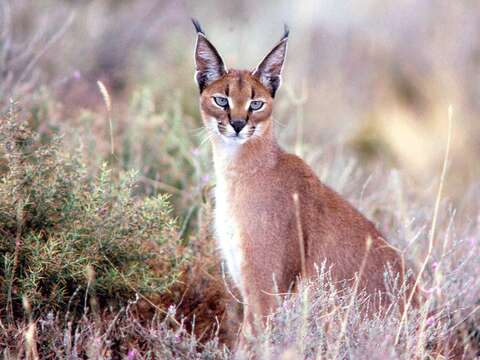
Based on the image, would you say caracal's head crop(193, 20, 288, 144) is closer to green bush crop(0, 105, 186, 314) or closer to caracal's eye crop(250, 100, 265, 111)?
caracal's eye crop(250, 100, 265, 111)

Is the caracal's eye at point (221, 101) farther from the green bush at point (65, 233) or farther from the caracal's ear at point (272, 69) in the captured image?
the green bush at point (65, 233)

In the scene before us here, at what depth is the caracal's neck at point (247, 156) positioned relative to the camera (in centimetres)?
467

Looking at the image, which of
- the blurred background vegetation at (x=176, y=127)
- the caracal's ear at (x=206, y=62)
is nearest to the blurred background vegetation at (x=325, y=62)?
the blurred background vegetation at (x=176, y=127)

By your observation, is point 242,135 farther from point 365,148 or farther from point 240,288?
point 365,148

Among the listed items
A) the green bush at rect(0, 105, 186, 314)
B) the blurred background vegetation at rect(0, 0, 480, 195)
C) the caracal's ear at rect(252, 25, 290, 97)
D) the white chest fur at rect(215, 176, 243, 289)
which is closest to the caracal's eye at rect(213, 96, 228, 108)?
the caracal's ear at rect(252, 25, 290, 97)

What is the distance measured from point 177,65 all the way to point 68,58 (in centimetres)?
127

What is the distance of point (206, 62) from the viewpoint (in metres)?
4.66

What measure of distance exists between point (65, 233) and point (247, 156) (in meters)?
1.16

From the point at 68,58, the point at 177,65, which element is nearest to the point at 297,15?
the point at 177,65

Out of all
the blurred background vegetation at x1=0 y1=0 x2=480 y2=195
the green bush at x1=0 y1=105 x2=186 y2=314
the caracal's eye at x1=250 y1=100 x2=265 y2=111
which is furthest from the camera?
the blurred background vegetation at x1=0 y1=0 x2=480 y2=195

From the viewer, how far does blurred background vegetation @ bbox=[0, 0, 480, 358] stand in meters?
4.36

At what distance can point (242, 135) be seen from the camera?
4504mm

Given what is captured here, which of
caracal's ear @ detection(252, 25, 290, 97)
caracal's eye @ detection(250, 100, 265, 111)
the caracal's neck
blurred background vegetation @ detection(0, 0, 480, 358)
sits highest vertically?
caracal's ear @ detection(252, 25, 290, 97)

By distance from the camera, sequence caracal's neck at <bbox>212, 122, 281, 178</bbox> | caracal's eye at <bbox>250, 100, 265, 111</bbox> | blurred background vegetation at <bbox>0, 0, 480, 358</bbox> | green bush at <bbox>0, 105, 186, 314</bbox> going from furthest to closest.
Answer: caracal's neck at <bbox>212, 122, 281, 178</bbox>, caracal's eye at <bbox>250, 100, 265, 111</bbox>, blurred background vegetation at <bbox>0, 0, 480, 358</bbox>, green bush at <bbox>0, 105, 186, 314</bbox>
